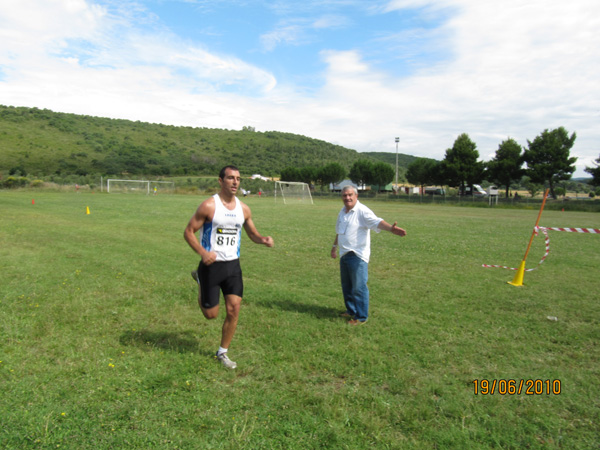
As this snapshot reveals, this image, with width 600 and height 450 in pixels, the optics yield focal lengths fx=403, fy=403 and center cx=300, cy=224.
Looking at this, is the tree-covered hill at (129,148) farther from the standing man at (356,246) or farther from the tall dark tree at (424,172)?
the standing man at (356,246)

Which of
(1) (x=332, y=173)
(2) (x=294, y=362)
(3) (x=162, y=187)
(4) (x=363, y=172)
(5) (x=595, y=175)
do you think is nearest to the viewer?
(2) (x=294, y=362)

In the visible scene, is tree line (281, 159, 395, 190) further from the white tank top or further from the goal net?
the white tank top

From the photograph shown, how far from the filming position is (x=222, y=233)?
4496mm

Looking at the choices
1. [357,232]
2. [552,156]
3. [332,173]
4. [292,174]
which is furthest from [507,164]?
[357,232]

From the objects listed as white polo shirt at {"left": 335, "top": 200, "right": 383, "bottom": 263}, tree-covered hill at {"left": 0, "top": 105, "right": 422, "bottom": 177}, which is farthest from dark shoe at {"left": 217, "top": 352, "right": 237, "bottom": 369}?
tree-covered hill at {"left": 0, "top": 105, "right": 422, "bottom": 177}

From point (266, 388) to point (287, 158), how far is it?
121m

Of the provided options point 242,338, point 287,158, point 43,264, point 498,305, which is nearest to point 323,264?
point 498,305

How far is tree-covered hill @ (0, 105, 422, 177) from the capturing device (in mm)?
77438

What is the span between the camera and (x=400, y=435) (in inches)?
131

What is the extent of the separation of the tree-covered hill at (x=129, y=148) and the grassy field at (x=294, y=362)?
72.0 m

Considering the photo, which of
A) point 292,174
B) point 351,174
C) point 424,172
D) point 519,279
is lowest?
point 519,279

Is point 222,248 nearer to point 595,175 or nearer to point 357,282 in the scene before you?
point 357,282
